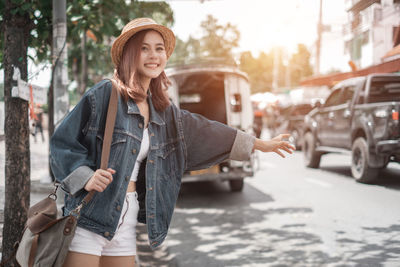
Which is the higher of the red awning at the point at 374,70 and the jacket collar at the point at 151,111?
the red awning at the point at 374,70

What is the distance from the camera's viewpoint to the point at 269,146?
253 centimetres

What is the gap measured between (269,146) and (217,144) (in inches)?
12.4

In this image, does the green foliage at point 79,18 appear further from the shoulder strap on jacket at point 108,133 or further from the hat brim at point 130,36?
the shoulder strap on jacket at point 108,133

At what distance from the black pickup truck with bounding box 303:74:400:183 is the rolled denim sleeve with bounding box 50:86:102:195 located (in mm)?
3723

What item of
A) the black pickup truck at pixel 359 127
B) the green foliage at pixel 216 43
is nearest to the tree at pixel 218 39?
the green foliage at pixel 216 43

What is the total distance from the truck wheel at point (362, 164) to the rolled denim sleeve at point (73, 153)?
22.5 feet

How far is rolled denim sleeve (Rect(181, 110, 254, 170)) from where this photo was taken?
2463 millimetres

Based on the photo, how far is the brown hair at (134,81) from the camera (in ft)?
7.12

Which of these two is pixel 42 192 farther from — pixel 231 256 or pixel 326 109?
pixel 326 109

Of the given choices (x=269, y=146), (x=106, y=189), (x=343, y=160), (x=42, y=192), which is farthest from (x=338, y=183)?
(x=106, y=189)

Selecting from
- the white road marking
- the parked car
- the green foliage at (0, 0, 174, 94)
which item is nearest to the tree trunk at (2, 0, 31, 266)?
the green foliage at (0, 0, 174, 94)

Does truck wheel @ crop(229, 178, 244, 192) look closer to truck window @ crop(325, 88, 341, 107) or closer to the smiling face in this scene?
truck window @ crop(325, 88, 341, 107)

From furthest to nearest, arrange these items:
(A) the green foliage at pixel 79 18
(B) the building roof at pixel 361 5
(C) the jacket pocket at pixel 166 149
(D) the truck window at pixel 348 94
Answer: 1. (D) the truck window at pixel 348 94
2. (A) the green foliage at pixel 79 18
3. (B) the building roof at pixel 361 5
4. (C) the jacket pocket at pixel 166 149

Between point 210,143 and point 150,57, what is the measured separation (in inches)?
23.5
